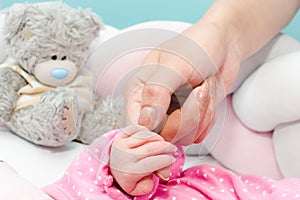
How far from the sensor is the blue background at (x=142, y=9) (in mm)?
1340

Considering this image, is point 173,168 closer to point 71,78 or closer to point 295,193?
point 295,193

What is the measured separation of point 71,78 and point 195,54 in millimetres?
336

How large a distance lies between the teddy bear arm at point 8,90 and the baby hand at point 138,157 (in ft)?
1.15

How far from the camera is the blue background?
134 cm

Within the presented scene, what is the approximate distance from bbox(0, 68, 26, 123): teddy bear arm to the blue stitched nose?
6 cm

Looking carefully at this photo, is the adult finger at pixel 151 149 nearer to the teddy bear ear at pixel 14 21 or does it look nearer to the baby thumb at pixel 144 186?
the baby thumb at pixel 144 186

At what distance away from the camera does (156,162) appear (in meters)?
0.62

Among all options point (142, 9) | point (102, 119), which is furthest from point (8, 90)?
point (142, 9)

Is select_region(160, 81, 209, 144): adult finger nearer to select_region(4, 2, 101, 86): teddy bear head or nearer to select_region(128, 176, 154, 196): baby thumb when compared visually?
select_region(128, 176, 154, 196): baby thumb

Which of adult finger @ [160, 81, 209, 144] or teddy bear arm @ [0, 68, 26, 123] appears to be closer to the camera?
adult finger @ [160, 81, 209, 144]

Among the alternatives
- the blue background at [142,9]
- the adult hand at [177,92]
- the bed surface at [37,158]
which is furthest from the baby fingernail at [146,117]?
the blue background at [142,9]

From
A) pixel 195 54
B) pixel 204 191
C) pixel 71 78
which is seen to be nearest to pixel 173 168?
pixel 204 191

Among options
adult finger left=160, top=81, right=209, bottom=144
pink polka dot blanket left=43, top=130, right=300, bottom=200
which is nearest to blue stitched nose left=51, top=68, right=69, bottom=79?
pink polka dot blanket left=43, top=130, right=300, bottom=200

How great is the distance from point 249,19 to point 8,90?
0.44m
